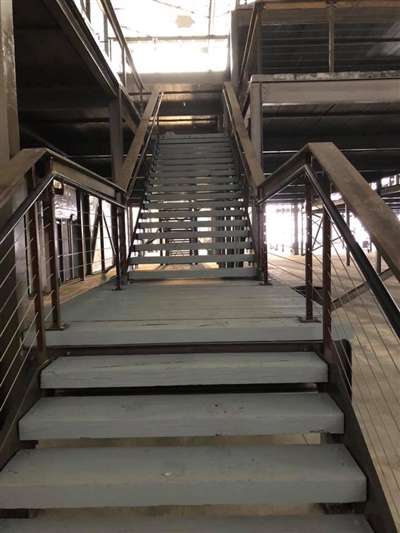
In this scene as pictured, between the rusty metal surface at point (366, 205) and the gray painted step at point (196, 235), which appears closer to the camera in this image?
the rusty metal surface at point (366, 205)

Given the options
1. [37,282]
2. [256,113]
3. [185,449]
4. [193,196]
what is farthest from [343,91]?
[185,449]

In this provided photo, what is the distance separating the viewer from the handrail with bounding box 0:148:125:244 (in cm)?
146

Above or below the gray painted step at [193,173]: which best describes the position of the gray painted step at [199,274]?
below

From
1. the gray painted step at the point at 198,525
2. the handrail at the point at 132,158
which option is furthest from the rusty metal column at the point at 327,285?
the handrail at the point at 132,158

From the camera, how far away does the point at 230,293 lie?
278 cm

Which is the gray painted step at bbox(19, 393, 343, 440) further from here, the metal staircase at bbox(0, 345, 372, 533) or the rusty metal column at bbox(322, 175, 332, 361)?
the rusty metal column at bbox(322, 175, 332, 361)

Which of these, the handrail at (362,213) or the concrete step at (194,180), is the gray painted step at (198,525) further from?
the concrete step at (194,180)

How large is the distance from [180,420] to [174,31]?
13.6 m

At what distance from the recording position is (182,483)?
1.32 meters

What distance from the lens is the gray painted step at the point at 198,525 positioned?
1270 mm

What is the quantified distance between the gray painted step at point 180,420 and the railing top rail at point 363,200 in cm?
75

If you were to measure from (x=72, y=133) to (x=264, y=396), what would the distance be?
6130 mm

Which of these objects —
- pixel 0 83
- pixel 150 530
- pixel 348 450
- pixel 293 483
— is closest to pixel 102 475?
pixel 150 530

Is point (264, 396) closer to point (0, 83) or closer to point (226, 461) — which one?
point (226, 461)
